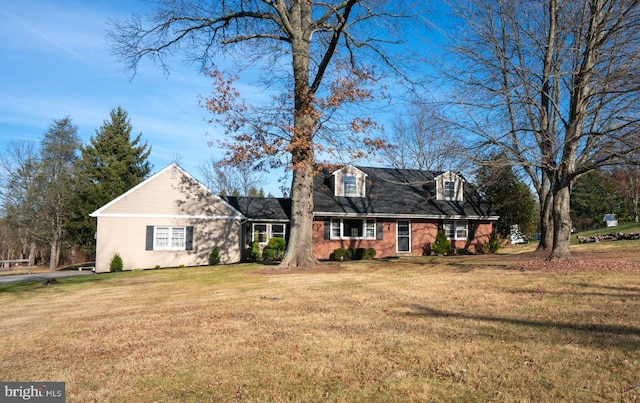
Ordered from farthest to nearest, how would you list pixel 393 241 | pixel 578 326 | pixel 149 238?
pixel 393 241 < pixel 149 238 < pixel 578 326

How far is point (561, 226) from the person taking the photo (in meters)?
14.7

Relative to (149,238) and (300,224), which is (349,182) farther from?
(149,238)

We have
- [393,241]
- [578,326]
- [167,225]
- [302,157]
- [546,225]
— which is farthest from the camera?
[393,241]

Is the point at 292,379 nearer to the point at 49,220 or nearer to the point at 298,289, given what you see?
the point at 298,289

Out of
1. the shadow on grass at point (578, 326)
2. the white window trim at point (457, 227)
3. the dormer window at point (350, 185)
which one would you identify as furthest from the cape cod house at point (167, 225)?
the shadow on grass at point (578, 326)

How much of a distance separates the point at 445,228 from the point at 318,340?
22.4 meters

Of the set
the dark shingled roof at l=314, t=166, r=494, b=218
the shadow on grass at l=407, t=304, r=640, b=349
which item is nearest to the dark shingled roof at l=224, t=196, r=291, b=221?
the dark shingled roof at l=314, t=166, r=494, b=218

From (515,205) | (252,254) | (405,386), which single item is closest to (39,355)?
(405,386)

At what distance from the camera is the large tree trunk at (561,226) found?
1445cm

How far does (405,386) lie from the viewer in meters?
4.01

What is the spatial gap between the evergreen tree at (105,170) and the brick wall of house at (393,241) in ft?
61.6

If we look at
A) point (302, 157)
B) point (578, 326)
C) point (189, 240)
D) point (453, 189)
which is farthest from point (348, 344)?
point (453, 189)

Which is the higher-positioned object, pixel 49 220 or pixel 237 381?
pixel 49 220

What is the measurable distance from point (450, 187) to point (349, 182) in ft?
22.4
